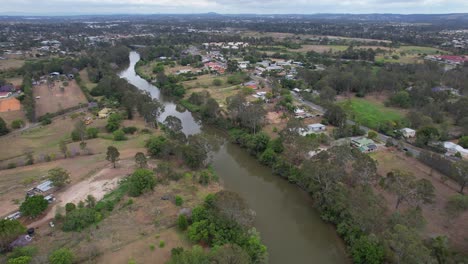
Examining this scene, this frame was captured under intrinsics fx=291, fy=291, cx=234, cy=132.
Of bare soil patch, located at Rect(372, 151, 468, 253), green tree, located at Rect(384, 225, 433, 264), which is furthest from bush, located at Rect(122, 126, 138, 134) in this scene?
green tree, located at Rect(384, 225, 433, 264)

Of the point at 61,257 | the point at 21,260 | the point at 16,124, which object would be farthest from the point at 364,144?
the point at 16,124

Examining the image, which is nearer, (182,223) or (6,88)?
(182,223)

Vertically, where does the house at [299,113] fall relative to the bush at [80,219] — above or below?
above

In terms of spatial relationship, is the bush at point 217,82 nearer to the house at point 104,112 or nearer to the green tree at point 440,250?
the house at point 104,112

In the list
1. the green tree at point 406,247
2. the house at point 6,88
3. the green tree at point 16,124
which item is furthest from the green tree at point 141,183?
the house at point 6,88

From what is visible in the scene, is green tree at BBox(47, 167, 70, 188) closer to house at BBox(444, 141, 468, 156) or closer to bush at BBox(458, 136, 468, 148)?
house at BBox(444, 141, 468, 156)

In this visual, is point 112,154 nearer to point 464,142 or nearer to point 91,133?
point 91,133

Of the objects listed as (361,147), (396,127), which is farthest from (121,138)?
(396,127)
